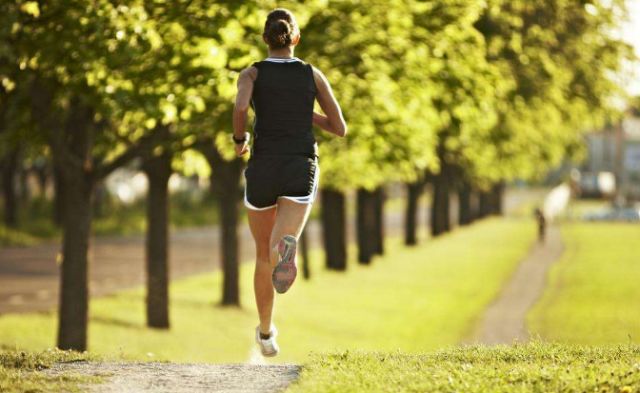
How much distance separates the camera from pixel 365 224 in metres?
36.0

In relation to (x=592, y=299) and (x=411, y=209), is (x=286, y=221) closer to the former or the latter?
(x=592, y=299)

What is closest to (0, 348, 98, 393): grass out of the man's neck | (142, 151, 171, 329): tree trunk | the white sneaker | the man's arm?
the white sneaker

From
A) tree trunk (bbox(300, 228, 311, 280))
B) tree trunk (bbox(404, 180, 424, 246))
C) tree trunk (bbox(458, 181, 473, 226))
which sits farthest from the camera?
tree trunk (bbox(458, 181, 473, 226))

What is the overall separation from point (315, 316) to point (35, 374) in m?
15.6

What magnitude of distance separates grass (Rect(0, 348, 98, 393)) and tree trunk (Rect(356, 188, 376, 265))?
27.4 metres

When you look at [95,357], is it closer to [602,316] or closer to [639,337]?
[639,337]

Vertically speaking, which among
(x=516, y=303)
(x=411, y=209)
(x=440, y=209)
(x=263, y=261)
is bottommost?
(x=516, y=303)

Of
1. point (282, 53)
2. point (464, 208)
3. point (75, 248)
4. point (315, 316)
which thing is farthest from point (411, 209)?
point (282, 53)

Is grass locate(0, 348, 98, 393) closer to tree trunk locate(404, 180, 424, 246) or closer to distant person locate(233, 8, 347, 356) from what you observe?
distant person locate(233, 8, 347, 356)

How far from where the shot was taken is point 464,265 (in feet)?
120

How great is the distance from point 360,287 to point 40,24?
1705 centimetres

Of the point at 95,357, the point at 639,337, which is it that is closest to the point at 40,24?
the point at 95,357

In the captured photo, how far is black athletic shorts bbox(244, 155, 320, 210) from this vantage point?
7297 millimetres

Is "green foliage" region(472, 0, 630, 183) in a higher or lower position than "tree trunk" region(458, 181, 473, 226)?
higher
